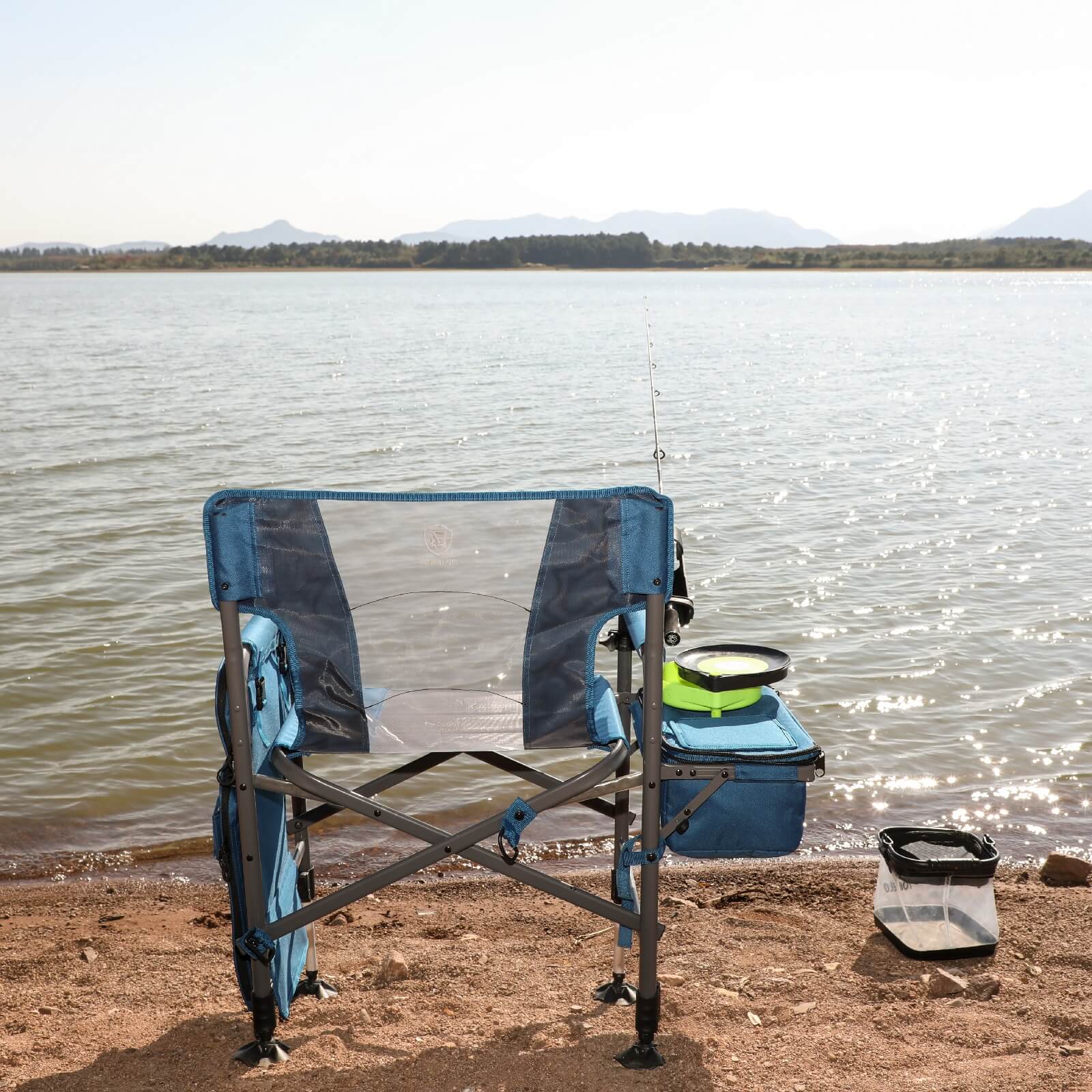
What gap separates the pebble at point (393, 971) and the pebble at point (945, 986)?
1430mm

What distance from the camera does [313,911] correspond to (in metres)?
2.77

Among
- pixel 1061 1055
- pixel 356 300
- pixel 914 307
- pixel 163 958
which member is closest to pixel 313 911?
pixel 163 958

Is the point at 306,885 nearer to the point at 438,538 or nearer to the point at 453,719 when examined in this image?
the point at 453,719

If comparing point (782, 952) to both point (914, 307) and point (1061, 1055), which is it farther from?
point (914, 307)

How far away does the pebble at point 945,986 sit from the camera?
10.2 feet

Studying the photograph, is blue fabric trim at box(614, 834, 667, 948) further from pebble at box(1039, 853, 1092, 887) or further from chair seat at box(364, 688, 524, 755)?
pebble at box(1039, 853, 1092, 887)

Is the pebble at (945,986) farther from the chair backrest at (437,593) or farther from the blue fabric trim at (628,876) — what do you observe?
the chair backrest at (437,593)

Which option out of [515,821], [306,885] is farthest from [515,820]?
[306,885]

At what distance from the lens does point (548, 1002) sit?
3.10 m

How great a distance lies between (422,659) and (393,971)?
40.5 inches

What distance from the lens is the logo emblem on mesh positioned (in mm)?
2688

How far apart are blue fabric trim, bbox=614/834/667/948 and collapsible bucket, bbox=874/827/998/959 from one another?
815 mm

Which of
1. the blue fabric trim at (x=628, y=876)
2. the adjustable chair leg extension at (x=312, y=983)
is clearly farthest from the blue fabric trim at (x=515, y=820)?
the adjustable chair leg extension at (x=312, y=983)

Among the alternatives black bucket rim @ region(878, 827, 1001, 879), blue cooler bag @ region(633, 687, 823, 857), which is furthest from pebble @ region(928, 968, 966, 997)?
blue cooler bag @ region(633, 687, 823, 857)
